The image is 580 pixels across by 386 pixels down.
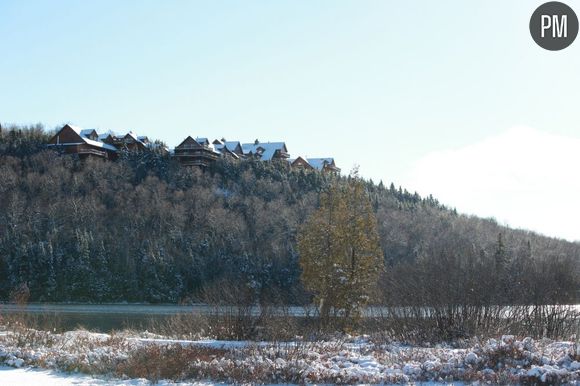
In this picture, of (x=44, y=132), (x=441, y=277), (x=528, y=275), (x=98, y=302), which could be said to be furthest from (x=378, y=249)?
(x=44, y=132)

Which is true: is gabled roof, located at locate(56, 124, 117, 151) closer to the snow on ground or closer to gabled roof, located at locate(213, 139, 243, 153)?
gabled roof, located at locate(213, 139, 243, 153)

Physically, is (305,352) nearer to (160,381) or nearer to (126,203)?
(160,381)

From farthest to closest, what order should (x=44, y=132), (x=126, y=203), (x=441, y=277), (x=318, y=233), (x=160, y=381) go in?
(x=44, y=132) → (x=126, y=203) → (x=318, y=233) → (x=441, y=277) → (x=160, y=381)

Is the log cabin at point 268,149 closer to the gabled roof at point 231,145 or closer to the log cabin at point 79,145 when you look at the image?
the gabled roof at point 231,145

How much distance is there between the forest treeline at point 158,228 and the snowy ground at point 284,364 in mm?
34014

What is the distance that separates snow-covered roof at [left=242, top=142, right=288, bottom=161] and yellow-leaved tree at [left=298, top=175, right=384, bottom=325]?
69.3 meters

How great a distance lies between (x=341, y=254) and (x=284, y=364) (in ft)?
41.1

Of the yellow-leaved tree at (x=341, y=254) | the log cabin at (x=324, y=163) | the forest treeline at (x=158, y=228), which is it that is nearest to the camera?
the yellow-leaved tree at (x=341, y=254)

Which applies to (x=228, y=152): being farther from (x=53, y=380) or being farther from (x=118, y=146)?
(x=53, y=380)

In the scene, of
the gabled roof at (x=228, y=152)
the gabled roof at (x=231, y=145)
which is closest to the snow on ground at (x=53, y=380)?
the gabled roof at (x=228, y=152)

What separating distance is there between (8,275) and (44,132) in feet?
119

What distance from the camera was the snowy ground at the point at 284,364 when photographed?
9.85 m

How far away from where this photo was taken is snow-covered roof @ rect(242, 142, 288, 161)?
93250 millimetres

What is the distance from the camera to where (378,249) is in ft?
76.0
